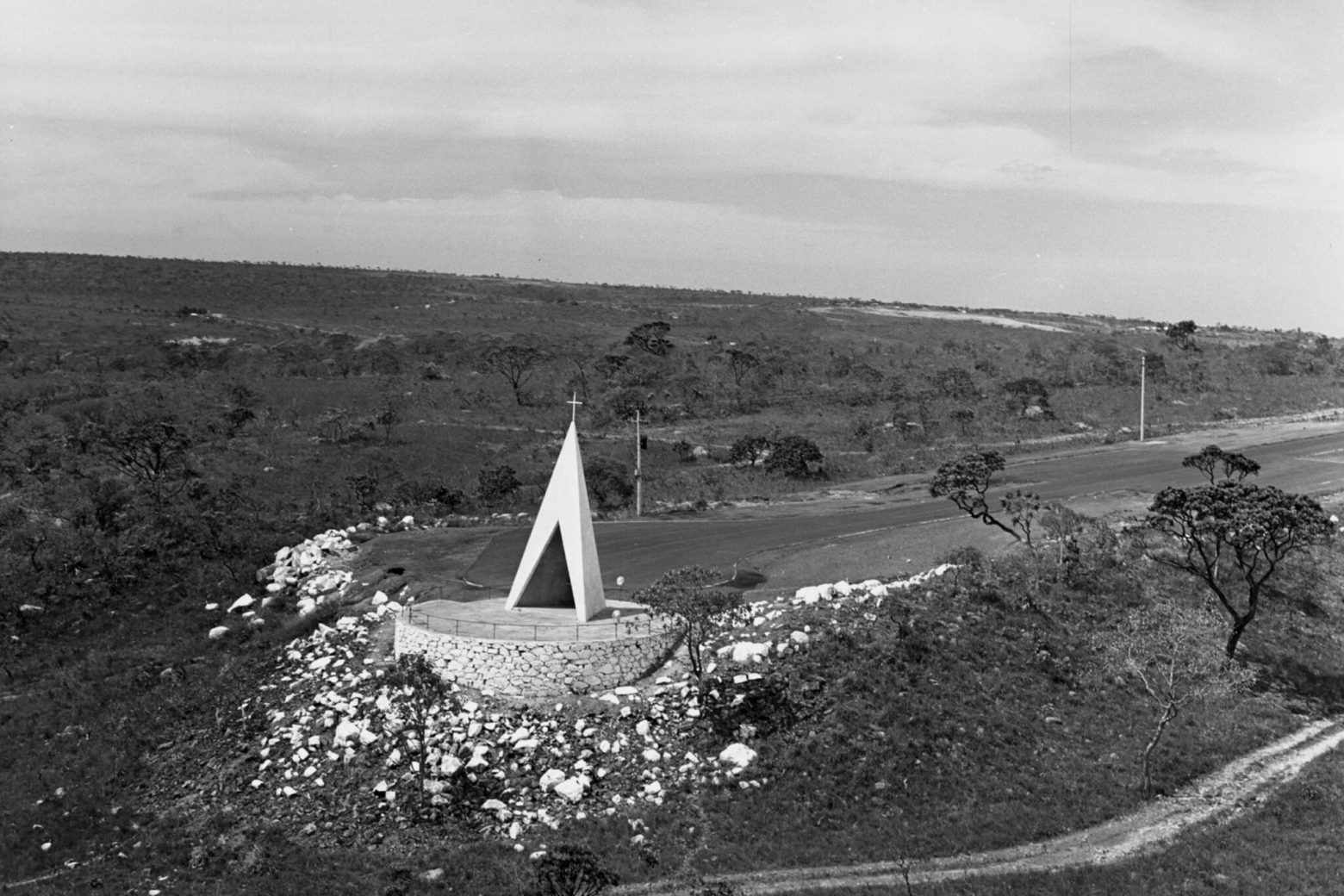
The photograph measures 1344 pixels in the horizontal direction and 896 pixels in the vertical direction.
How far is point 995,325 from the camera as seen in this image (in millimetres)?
159375

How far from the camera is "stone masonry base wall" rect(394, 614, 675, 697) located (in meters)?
28.9

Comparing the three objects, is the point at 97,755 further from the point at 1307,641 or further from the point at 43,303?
the point at 43,303

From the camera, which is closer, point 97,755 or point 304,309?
point 97,755

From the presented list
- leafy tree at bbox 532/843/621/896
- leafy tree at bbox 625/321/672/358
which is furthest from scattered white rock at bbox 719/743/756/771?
leafy tree at bbox 625/321/672/358

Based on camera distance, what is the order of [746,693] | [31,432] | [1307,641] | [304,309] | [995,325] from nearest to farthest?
[746,693], [1307,641], [31,432], [304,309], [995,325]

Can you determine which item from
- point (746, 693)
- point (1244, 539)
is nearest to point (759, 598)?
point (746, 693)

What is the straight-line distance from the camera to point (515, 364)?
88250mm

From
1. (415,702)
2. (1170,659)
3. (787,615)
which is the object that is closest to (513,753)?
(415,702)

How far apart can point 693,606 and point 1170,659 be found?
12.8m

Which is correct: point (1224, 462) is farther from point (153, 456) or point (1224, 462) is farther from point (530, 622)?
point (153, 456)

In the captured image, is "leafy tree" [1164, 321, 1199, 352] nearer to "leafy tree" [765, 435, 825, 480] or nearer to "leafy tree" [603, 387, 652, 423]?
"leafy tree" [603, 387, 652, 423]

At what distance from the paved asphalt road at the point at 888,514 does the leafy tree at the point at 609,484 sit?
604cm

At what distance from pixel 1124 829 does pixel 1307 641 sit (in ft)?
54.5

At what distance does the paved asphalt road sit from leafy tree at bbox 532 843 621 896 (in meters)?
15.3
